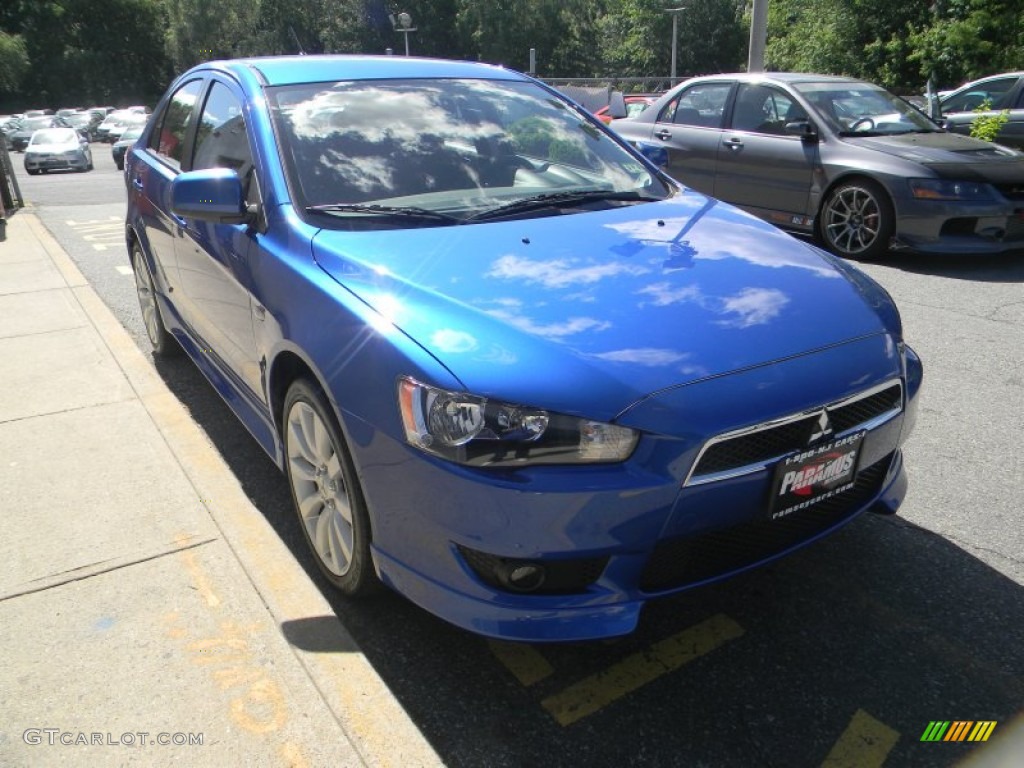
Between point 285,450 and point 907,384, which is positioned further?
point 285,450

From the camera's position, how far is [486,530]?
2.00m

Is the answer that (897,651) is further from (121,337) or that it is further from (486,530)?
(121,337)

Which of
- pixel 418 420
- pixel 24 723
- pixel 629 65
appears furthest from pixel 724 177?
pixel 629 65

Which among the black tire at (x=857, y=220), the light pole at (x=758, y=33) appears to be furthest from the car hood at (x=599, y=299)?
the light pole at (x=758, y=33)

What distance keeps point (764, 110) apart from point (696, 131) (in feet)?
2.37

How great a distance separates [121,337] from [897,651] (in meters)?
4.94

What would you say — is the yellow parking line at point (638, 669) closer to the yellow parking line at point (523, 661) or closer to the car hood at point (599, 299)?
the yellow parking line at point (523, 661)

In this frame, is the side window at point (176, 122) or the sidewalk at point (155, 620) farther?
the side window at point (176, 122)

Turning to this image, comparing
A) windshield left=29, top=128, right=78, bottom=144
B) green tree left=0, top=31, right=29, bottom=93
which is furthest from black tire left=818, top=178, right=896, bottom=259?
green tree left=0, top=31, right=29, bottom=93

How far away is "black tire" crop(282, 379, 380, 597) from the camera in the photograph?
2406 millimetres

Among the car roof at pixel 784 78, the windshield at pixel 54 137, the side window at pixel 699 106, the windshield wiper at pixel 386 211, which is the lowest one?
the windshield at pixel 54 137

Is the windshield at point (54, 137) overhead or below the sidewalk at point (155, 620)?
below

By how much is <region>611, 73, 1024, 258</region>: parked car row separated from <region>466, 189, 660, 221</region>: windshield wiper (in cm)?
305

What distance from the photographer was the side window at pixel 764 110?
24.9 ft
